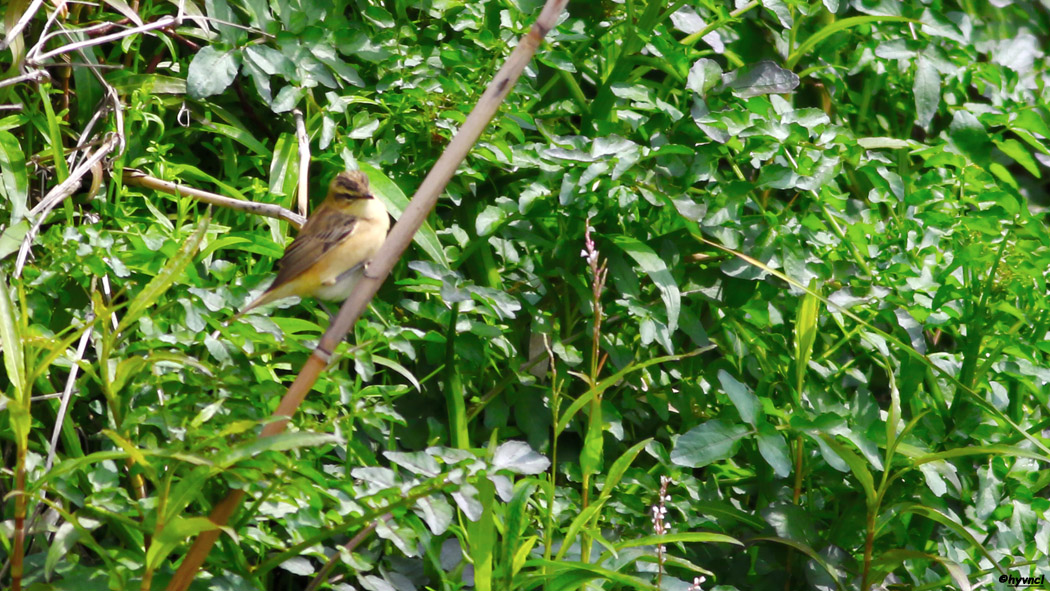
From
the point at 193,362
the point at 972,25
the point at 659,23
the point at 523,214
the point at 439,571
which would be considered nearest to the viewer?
the point at 193,362

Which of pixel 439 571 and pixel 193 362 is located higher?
pixel 193 362

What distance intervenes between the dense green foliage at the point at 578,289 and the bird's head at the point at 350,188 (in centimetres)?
21

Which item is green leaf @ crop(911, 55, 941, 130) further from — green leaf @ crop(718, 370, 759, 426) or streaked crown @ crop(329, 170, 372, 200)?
streaked crown @ crop(329, 170, 372, 200)

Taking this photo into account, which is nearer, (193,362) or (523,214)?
(193,362)

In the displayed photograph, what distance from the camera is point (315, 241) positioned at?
256 cm

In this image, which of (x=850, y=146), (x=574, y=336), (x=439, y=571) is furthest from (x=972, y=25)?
(x=439, y=571)

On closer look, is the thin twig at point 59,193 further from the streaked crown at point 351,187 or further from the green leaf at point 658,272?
the green leaf at point 658,272

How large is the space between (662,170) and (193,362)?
147cm

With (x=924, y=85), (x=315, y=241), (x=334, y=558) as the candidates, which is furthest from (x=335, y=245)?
(x=924, y=85)

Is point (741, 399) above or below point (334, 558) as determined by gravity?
above

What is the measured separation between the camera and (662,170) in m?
3.01

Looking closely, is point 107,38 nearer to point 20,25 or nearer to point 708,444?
→ point 20,25

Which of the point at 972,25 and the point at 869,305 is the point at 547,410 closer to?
the point at 869,305

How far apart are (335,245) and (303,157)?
383mm
